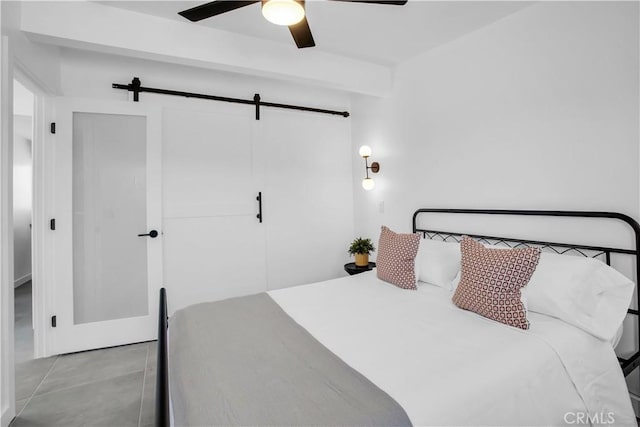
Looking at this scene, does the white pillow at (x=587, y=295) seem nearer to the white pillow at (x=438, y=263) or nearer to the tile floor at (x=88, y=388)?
the white pillow at (x=438, y=263)

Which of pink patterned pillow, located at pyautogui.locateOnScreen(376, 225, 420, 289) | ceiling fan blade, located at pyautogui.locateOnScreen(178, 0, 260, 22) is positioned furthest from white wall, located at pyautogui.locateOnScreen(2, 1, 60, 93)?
pink patterned pillow, located at pyautogui.locateOnScreen(376, 225, 420, 289)

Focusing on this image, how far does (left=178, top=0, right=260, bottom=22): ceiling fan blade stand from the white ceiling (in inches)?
19.4

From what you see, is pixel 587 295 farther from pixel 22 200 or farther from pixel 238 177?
pixel 22 200

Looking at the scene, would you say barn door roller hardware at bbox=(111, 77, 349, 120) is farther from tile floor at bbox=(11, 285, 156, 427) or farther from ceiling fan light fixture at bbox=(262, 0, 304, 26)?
tile floor at bbox=(11, 285, 156, 427)

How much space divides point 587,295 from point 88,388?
10.3 ft

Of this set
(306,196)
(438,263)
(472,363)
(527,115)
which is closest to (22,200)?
(306,196)

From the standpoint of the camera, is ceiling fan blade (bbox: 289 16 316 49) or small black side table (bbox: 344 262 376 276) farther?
small black side table (bbox: 344 262 376 276)

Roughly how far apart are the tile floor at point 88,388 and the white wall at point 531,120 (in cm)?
265

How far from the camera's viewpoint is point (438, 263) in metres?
2.31

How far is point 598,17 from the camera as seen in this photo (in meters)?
1.87

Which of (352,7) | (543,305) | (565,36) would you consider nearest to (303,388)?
(543,305)

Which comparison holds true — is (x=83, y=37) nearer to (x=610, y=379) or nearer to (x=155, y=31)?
(x=155, y=31)

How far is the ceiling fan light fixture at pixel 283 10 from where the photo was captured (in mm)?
1483

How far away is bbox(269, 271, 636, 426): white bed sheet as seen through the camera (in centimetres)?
113
